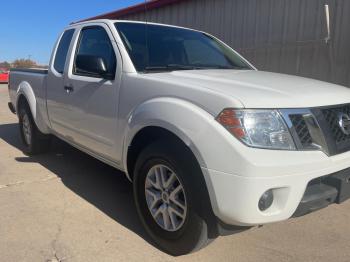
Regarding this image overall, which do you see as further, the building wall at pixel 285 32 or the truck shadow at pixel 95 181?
the building wall at pixel 285 32

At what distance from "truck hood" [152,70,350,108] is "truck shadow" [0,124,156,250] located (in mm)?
1399

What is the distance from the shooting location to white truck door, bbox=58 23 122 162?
11.7 ft

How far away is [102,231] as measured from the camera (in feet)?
11.1

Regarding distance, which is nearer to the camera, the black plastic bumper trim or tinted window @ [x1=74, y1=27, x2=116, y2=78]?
the black plastic bumper trim

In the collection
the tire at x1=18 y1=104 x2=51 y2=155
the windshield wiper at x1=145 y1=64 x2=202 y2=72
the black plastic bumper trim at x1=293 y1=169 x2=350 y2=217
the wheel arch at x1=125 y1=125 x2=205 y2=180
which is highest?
the windshield wiper at x1=145 y1=64 x2=202 y2=72

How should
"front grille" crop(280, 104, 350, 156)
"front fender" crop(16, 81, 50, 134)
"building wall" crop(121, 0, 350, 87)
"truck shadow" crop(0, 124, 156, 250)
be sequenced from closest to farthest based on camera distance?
"front grille" crop(280, 104, 350, 156) → "truck shadow" crop(0, 124, 156, 250) → "front fender" crop(16, 81, 50, 134) → "building wall" crop(121, 0, 350, 87)

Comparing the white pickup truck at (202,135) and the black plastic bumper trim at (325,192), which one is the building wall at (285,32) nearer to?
the white pickup truck at (202,135)

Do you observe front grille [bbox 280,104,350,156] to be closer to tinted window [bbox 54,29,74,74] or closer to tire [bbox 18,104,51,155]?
tinted window [bbox 54,29,74,74]

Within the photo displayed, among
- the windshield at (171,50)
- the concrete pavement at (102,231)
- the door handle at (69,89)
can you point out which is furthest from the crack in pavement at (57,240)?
the windshield at (171,50)

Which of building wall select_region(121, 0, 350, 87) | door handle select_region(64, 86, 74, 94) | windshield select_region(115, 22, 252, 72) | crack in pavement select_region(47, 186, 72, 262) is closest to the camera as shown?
crack in pavement select_region(47, 186, 72, 262)

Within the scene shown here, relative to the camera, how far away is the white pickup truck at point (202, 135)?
2447mm

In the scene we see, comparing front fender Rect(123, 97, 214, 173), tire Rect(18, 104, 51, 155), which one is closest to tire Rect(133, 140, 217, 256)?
front fender Rect(123, 97, 214, 173)

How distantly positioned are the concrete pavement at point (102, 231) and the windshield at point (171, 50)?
148 centimetres

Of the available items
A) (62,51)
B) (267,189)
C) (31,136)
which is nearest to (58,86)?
Answer: (62,51)
